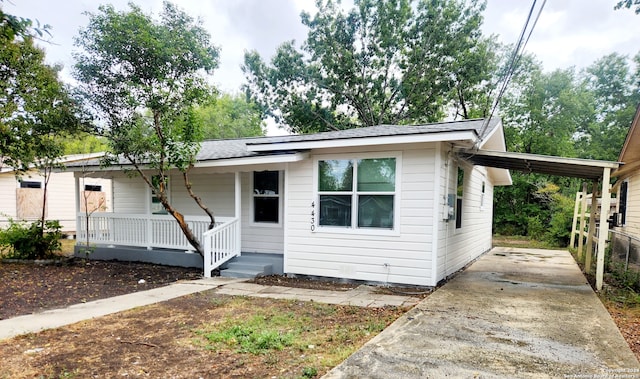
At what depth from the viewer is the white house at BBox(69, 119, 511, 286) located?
640 centimetres

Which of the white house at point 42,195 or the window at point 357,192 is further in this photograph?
the white house at point 42,195

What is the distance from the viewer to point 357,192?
22.6 feet

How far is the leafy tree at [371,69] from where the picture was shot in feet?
65.6

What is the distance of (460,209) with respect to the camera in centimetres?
847

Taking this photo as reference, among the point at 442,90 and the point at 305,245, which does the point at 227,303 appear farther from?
the point at 442,90

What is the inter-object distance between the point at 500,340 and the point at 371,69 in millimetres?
20031

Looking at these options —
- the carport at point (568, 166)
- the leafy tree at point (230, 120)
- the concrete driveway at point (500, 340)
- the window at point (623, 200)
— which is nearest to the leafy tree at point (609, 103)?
the window at point (623, 200)

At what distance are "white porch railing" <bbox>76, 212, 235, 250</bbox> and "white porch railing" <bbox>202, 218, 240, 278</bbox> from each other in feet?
0.99

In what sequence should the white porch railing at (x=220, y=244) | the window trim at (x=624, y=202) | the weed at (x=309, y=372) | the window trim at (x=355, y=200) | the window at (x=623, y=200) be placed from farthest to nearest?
the window at (x=623, y=200), the window trim at (x=624, y=202), the white porch railing at (x=220, y=244), the window trim at (x=355, y=200), the weed at (x=309, y=372)

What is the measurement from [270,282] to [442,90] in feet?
55.8

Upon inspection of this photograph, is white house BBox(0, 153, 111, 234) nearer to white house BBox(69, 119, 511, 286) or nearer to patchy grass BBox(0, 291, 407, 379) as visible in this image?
white house BBox(69, 119, 511, 286)

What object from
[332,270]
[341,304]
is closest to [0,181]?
[332,270]

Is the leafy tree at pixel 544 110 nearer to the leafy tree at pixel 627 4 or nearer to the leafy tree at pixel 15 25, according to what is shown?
the leafy tree at pixel 627 4

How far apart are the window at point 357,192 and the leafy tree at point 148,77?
2.96 meters
